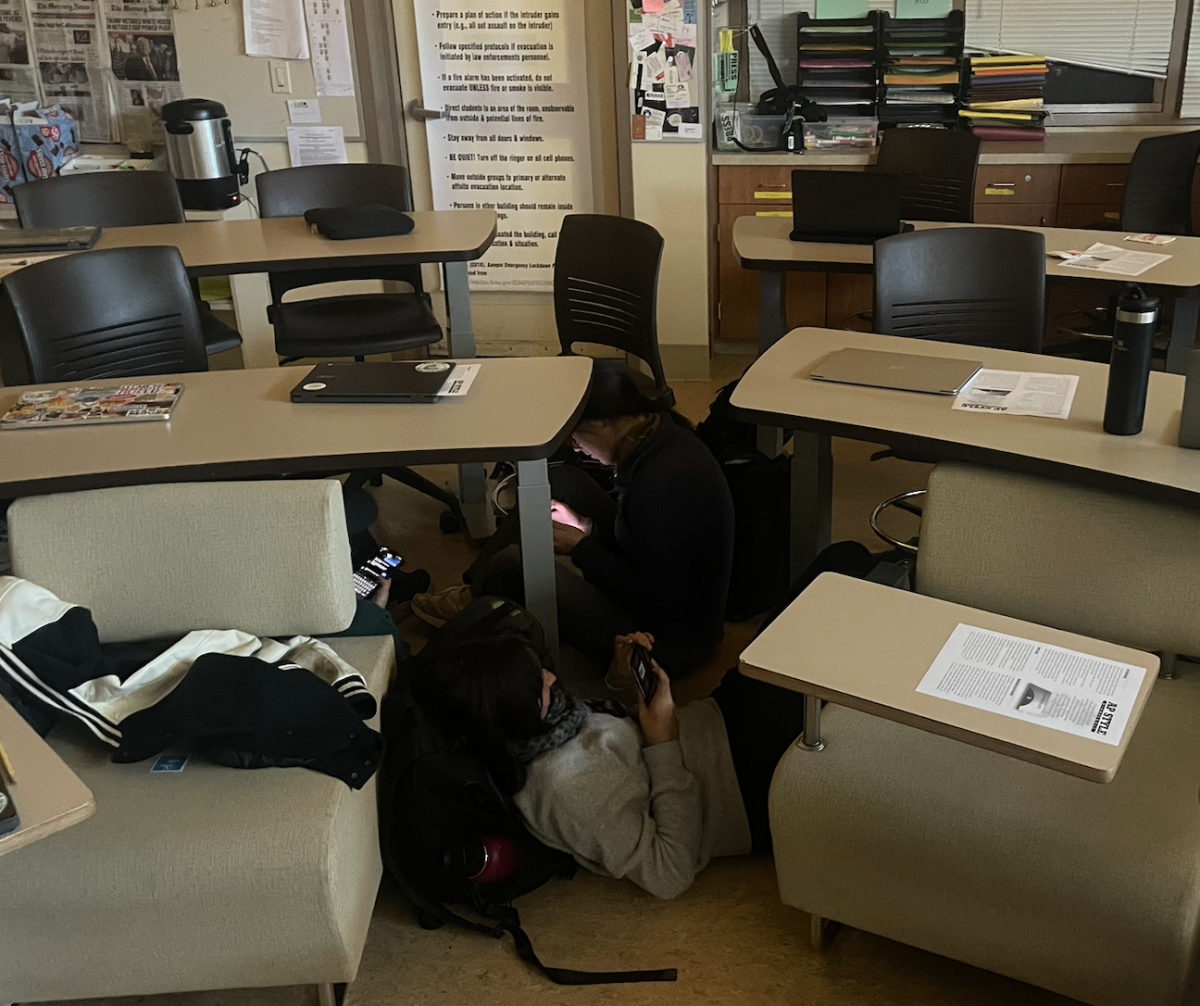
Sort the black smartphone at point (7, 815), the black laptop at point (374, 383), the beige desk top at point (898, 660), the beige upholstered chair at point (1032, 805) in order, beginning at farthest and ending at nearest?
the black laptop at point (374, 383), the beige upholstered chair at point (1032, 805), the beige desk top at point (898, 660), the black smartphone at point (7, 815)

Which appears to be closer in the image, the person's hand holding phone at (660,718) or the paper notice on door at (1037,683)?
the paper notice on door at (1037,683)

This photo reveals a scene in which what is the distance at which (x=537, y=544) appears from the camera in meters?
2.28

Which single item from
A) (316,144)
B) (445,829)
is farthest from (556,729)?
(316,144)

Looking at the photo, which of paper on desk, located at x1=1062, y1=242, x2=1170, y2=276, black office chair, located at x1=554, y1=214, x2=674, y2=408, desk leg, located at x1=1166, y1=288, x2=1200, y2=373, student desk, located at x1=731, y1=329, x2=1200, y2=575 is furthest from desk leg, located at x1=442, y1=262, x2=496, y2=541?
desk leg, located at x1=1166, y1=288, x2=1200, y2=373

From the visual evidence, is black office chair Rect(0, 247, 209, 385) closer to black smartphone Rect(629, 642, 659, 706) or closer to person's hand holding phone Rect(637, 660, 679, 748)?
black smartphone Rect(629, 642, 659, 706)

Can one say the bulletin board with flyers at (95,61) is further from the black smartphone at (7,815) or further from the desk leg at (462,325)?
the black smartphone at (7,815)

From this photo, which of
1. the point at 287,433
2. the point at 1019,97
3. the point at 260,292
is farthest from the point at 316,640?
the point at 1019,97

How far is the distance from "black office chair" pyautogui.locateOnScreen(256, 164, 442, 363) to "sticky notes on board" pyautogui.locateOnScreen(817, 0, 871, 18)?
6.56ft

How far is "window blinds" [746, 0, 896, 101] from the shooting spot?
485 centimetres

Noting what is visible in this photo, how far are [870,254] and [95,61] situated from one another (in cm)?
339

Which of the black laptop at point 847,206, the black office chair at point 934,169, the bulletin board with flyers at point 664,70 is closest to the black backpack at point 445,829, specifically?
the black laptop at point 847,206

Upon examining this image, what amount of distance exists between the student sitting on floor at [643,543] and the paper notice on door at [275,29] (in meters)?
2.81

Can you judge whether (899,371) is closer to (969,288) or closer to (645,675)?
(969,288)

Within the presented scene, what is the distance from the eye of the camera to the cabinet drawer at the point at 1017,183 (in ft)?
14.5
